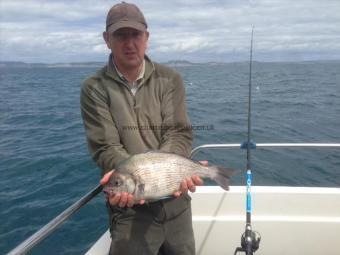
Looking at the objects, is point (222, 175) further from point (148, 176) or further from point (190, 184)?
point (148, 176)

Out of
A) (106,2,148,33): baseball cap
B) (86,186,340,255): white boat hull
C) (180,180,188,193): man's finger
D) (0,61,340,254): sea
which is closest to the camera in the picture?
(180,180,188,193): man's finger

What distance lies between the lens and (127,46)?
336 cm

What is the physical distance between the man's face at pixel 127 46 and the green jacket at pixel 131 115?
0.13 m

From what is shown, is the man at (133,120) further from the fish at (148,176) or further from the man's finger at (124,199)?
the man's finger at (124,199)

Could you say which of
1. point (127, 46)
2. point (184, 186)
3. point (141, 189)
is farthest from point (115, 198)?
point (127, 46)

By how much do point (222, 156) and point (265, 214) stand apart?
8713mm

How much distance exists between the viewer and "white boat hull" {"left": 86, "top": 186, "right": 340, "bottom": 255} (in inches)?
172

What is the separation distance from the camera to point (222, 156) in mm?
13164

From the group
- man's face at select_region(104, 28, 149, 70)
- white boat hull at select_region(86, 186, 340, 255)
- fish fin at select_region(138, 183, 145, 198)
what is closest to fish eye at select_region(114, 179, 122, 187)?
fish fin at select_region(138, 183, 145, 198)

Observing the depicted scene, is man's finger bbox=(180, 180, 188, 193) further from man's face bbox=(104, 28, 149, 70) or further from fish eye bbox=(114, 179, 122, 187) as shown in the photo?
man's face bbox=(104, 28, 149, 70)

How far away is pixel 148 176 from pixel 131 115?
68cm

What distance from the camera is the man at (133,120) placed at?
3.33m

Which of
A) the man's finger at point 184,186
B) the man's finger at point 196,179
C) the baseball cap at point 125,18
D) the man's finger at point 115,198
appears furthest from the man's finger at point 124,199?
the baseball cap at point 125,18

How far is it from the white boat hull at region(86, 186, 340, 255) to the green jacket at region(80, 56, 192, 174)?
4.31 feet
